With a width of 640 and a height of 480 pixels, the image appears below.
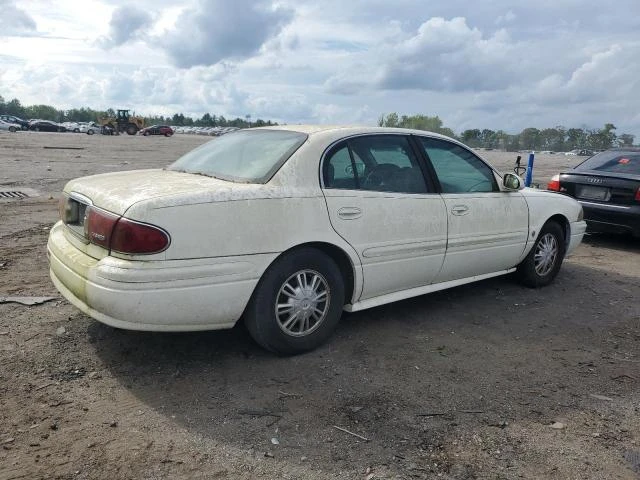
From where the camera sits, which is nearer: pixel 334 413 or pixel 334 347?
pixel 334 413

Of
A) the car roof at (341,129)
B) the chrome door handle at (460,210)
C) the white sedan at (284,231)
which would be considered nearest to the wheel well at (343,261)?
the white sedan at (284,231)

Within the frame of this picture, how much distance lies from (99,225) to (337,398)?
174 cm

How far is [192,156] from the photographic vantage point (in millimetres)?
4551

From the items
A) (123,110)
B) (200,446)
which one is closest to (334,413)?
(200,446)

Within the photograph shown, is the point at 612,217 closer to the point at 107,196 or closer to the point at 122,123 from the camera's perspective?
the point at 107,196

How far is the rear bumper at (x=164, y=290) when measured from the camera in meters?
3.11

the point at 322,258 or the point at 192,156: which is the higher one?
the point at 192,156

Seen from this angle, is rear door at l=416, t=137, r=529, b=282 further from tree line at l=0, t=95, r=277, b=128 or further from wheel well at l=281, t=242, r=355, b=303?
tree line at l=0, t=95, r=277, b=128

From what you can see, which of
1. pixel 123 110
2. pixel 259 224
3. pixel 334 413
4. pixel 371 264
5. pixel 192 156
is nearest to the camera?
pixel 334 413

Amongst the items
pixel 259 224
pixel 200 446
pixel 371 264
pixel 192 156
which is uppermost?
pixel 192 156

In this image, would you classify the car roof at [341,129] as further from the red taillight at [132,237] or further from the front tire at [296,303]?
the red taillight at [132,237]

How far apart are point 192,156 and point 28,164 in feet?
47.2

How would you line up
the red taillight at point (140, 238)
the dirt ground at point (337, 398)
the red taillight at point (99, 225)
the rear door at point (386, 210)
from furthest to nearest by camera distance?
1. the rear door at point (386, 210)
2. the red taillight at point (99, 225)
3. the red taillight at point (140, 238)
4. the dirt ground at point (337, 398)

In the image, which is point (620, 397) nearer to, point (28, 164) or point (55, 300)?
point (55, 300)
